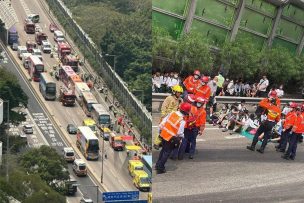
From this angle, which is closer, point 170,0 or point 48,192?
point 170,0

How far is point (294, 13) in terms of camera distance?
38.9 ft

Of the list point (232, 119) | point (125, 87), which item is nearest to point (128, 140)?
point (125, 87)

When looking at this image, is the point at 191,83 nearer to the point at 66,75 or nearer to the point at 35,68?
the point at 66,75

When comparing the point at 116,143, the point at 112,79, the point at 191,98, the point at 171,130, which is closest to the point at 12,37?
the point at 112,79

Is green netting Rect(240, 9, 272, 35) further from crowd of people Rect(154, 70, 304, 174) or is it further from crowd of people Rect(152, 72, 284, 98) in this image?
crowd of people Rect(154, 70, 304, 174)

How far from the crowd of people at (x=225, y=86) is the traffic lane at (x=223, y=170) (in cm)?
170

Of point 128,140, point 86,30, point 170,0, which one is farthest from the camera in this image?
point 86,30

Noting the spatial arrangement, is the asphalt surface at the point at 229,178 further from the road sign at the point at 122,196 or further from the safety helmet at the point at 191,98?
the road sign at the point at 122,196

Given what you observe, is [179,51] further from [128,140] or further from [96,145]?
[128,140]

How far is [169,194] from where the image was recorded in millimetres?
4855

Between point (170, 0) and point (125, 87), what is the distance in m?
34.6

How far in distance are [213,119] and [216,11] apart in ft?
15.9

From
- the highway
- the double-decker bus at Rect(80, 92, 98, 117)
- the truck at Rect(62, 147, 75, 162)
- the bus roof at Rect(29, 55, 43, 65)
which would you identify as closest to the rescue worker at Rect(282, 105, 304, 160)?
the highway

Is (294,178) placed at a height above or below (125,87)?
above
